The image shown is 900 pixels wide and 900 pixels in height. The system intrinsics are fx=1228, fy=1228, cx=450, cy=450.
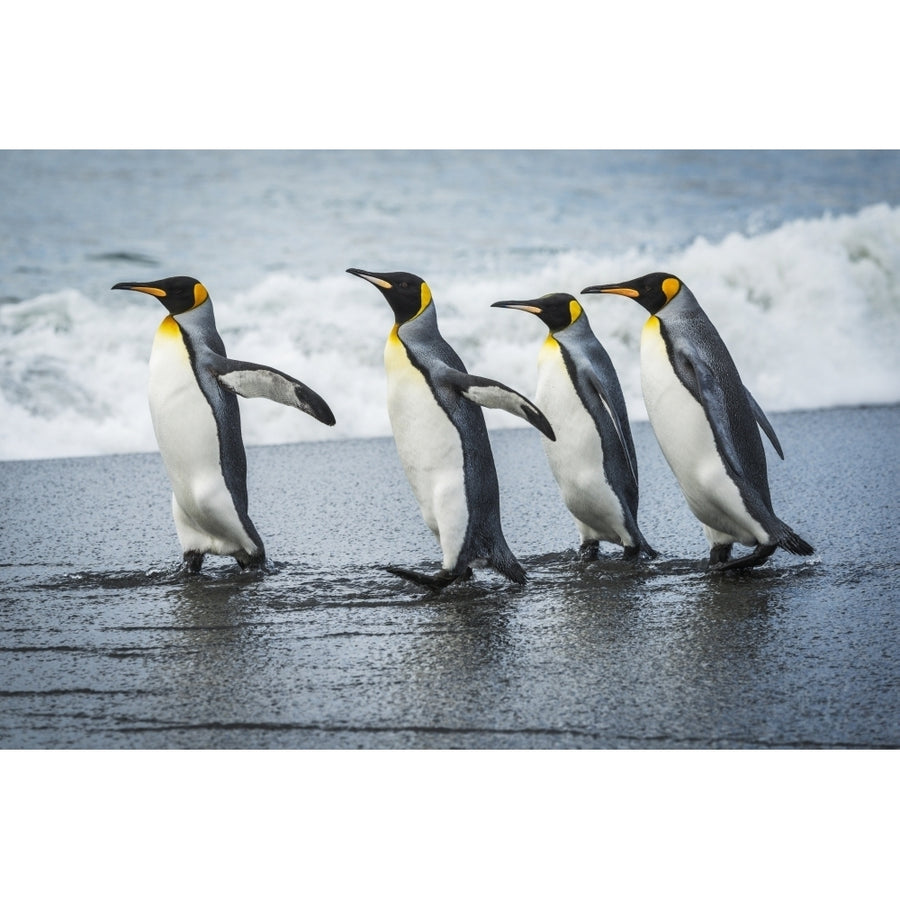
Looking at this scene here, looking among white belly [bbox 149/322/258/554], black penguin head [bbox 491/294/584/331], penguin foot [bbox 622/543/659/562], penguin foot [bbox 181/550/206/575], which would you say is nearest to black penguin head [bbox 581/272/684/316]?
black penguin head [bbox 491/294/584/331]

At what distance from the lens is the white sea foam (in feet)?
24.0

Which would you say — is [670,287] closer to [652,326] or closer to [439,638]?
[652,326]

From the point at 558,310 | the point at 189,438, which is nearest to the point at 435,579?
the point at 189,438

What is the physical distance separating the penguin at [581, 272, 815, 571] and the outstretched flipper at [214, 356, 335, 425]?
0.93m

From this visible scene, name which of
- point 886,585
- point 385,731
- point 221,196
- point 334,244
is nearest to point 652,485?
point 886,585

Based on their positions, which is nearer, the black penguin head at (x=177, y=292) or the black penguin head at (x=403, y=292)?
the black penguin head at (x=403, y=292)

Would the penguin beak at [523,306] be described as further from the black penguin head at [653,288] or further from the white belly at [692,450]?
→ the white belly at [692,450]

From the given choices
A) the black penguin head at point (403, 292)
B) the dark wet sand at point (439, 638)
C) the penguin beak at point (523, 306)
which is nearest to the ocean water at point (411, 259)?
the dark wet sand at point (439, 638)

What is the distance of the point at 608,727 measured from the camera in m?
2.59

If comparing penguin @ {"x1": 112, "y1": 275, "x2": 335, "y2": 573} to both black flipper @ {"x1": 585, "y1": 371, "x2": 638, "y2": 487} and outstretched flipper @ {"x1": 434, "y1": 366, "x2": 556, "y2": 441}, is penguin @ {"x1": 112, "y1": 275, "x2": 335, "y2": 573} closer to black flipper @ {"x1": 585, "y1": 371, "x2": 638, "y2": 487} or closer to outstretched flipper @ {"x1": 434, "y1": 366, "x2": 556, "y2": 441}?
outstretched flipper @ {"x1": 434, "y1": 366, "x2": 556, "y2": 441}

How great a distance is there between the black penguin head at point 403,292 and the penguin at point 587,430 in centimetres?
37

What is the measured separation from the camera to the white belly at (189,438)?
3.81 meters

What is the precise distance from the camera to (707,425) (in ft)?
12.2

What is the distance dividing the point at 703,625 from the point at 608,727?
0.73m
